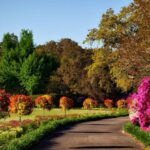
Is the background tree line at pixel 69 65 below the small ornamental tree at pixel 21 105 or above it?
above

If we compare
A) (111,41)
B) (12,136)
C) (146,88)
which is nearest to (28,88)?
(111,41)

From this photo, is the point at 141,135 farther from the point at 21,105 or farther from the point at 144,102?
the point at 21,105

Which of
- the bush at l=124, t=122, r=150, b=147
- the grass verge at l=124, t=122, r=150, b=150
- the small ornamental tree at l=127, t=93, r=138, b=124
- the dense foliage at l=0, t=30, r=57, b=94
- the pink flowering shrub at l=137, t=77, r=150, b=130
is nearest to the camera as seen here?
the pink flowering shrub at l=137, t=77, r=150, b=130

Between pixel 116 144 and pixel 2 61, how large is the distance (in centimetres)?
7593

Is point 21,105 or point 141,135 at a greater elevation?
point 21,105

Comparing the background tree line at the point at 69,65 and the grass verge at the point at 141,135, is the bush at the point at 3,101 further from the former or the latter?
the background tree line at the point at 69,65

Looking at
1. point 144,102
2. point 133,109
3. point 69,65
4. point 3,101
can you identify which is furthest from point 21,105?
point 69,65

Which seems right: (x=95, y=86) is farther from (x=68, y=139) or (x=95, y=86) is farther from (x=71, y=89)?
(x=68, y=139)

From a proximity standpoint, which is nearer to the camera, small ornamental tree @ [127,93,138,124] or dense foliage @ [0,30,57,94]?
small ornamental tree @ [127,93,138,124]

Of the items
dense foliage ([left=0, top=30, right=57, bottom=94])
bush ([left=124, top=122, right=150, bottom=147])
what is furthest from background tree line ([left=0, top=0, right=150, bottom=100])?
bush ([left=124, top=122, right=150, bottom=147])

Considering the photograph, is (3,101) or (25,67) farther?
(25,67)

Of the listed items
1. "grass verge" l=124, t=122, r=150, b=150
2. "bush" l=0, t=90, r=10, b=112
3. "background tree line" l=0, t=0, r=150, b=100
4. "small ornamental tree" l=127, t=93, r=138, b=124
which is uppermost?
"background tree line" l=0, t=0, r=150, b=100

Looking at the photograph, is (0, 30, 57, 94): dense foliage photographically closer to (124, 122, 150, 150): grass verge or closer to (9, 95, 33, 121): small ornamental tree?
(9, 95, 33, 121): small ornamental tree

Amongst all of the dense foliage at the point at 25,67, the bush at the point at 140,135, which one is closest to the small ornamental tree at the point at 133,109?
the bush at the point at 140,135
